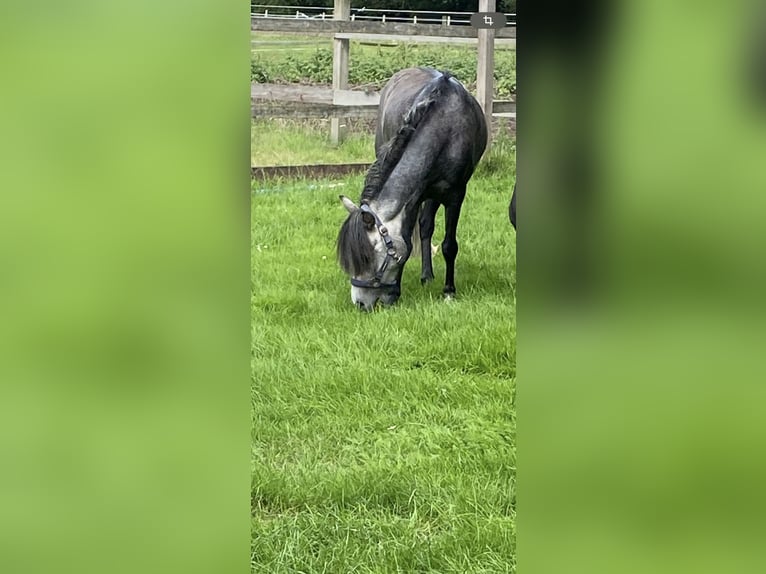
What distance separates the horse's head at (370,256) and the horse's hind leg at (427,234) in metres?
0.49

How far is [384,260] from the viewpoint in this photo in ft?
13.3

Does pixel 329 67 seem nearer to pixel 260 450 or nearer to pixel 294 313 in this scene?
pixel 294 313

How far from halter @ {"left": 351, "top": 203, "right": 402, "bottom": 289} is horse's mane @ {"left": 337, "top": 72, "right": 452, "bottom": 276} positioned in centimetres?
5

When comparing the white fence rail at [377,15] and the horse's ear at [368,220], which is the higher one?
the white fence rail at [377,15]

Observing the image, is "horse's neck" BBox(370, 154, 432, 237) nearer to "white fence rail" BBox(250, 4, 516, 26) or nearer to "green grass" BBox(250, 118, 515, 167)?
"green grass" BBox(250, 118, 515, 167)

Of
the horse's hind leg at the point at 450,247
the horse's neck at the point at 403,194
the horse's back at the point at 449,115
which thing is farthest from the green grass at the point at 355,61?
the horse's neck at the point at 403,194

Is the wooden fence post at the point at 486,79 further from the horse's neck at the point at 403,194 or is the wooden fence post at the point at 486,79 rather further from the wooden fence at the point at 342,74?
the horse's neck at the point at 403,194

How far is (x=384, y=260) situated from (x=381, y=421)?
5.05 feet

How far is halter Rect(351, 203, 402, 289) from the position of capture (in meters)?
4.01

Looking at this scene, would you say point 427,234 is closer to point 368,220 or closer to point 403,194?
point 403,194

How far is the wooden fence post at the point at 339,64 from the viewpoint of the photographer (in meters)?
7.18

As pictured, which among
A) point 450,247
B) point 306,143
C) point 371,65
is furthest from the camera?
point 371,65

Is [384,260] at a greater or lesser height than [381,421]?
greater

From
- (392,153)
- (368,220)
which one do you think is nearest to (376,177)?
(392,153)
